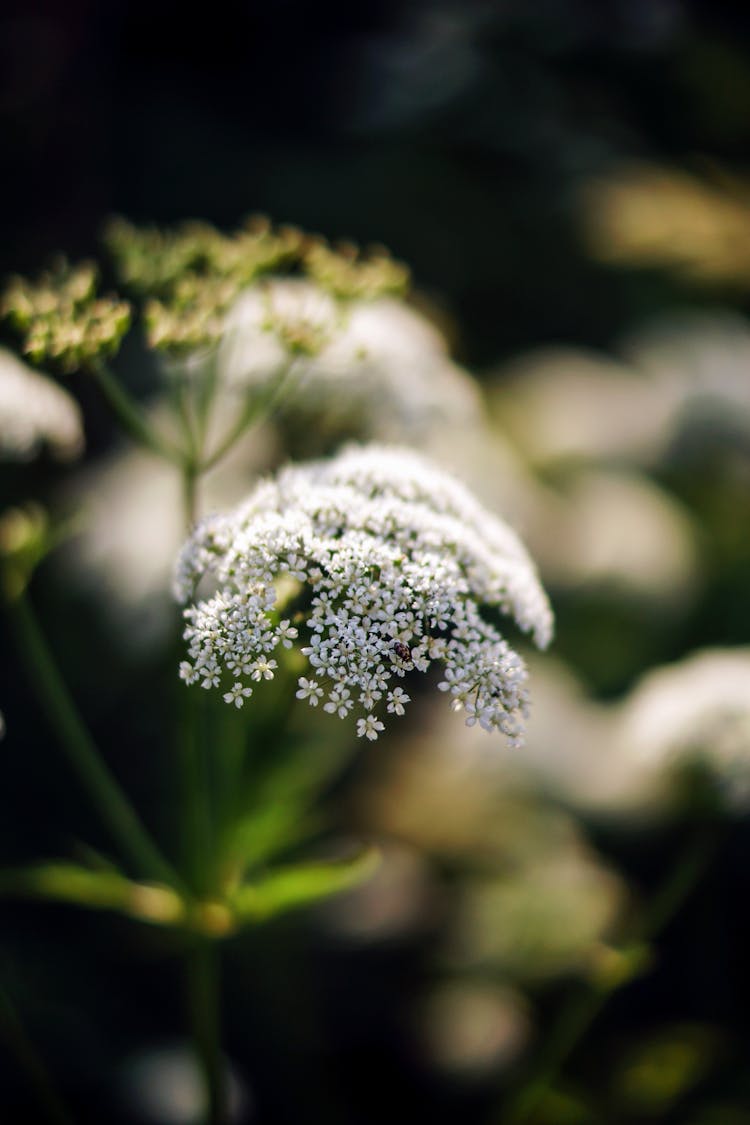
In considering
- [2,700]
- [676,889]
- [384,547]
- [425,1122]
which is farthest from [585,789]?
[2,700]

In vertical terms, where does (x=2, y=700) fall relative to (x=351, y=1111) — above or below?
above

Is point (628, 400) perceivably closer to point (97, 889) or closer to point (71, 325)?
point (71, 325)

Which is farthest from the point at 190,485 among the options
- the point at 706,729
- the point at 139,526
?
the point at 706,729

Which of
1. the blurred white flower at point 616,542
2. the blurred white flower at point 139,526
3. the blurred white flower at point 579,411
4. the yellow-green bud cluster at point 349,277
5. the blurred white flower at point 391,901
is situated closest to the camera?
the yellow-green bud cluster at point 349,277

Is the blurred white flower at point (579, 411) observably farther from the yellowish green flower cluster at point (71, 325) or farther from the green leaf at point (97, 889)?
the green leaf at point (97, 889)

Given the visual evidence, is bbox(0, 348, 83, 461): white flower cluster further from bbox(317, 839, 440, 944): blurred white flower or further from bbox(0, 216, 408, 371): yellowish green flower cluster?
bbox(317, 839, 440, 944): blurred white flower

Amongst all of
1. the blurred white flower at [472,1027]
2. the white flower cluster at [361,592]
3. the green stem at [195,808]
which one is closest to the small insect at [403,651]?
the white flower cluster at [361,592]

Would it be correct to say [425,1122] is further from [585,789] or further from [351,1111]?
[585,789]
